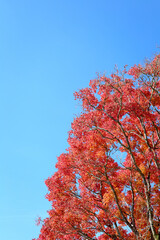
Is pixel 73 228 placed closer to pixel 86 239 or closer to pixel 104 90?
pixel 86 239

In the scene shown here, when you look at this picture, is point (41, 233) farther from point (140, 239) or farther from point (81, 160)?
point (140, 239)

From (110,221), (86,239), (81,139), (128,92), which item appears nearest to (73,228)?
(86,239)

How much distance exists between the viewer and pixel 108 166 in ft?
46.6

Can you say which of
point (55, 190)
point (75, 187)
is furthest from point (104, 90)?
point (55, 190)

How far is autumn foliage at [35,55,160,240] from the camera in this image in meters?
13.1

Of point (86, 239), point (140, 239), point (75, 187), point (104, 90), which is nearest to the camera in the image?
point (140, 239)

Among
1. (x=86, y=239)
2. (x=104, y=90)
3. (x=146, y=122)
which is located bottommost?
(x=86, y=239)

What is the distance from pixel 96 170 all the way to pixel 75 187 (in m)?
2.80

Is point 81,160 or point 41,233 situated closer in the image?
point 81,160

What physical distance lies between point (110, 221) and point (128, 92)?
8303 millimetres

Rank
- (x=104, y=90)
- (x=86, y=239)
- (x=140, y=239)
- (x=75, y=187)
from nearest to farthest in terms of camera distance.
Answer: (x=140, y=239), (x=104, y=90), (x=86, y=239), (x=75, y=187)

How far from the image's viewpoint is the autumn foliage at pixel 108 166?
42.9 ft

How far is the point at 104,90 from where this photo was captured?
13.4m

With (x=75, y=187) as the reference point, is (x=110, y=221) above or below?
below
